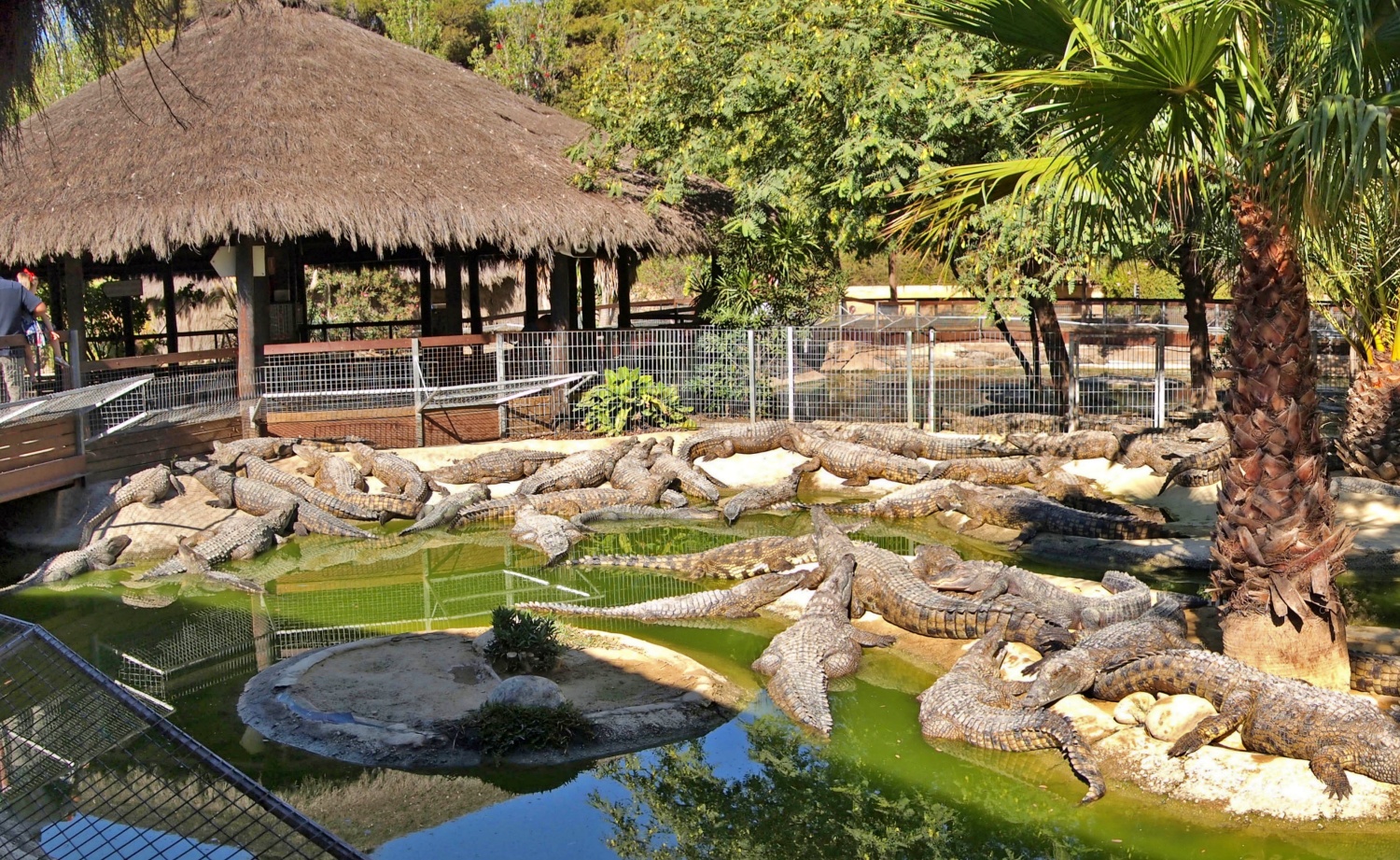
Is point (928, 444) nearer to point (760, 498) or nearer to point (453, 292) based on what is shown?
point (760, 498)

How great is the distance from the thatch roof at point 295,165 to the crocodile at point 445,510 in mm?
3030

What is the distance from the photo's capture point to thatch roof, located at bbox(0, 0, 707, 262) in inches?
478

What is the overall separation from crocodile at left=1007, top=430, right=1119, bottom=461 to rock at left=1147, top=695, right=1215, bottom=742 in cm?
686

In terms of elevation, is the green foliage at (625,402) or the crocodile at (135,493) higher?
the green foliage at (625,402)

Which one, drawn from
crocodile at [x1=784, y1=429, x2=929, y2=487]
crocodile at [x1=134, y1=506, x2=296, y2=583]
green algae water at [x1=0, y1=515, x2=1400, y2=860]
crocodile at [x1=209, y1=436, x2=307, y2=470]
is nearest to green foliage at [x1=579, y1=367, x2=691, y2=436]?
crocodile at [x1=784, y1=429, x2=929, y2=487]

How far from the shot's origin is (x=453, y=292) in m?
16.4

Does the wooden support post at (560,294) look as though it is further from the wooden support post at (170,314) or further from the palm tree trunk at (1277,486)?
the palm tree trunk at (1277,486)

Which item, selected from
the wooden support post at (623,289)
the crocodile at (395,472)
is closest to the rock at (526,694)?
the crocodile at (395,472)

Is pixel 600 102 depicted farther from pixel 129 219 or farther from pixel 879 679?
pixel 879 679

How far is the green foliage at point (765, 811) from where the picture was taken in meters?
5.05

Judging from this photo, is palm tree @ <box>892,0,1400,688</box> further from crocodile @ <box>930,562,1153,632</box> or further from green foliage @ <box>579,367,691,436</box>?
green foliage @ <box>579,367,691,436</box>

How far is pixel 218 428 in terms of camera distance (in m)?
12.4

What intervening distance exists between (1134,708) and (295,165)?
10.5 metres

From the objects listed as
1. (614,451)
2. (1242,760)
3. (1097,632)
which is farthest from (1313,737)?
(614,451)
